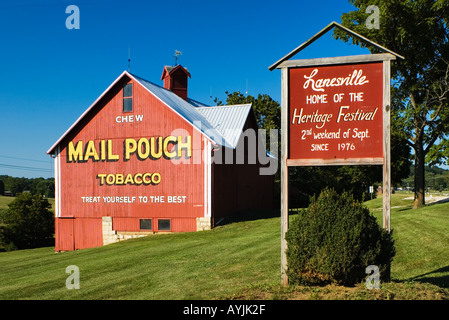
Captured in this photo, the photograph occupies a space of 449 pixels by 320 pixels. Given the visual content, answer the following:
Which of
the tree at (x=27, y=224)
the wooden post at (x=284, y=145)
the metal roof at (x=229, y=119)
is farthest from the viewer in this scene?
the tree at (x=27, y=224)

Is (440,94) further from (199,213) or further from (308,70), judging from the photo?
(308,70)

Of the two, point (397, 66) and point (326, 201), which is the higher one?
point (397, 66)

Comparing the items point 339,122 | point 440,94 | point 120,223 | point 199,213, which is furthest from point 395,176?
point 339,122

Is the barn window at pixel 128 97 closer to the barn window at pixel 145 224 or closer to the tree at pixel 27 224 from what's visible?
the barn window at pixel 145 224

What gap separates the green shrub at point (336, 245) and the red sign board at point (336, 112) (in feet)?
3.82

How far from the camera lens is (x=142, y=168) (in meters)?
26.5

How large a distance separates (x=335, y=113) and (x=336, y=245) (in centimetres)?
280

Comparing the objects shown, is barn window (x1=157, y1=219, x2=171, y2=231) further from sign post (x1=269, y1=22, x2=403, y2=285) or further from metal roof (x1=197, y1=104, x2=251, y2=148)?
sign post (x1=269, y1=22, x2=403, y2=285)

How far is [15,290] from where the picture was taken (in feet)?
40.8

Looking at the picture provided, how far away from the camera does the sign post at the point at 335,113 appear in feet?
26.8

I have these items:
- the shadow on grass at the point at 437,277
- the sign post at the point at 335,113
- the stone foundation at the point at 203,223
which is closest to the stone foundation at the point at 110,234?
the stone foundation at the point at 203,223

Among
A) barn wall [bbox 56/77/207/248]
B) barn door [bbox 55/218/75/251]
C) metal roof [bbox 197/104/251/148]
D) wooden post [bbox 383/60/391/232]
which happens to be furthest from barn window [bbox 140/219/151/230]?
wooden post [bbox 383/60/391/232]

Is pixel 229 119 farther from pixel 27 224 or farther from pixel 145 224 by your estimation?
pixel 27 224

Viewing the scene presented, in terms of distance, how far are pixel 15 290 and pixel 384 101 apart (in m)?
11.6
